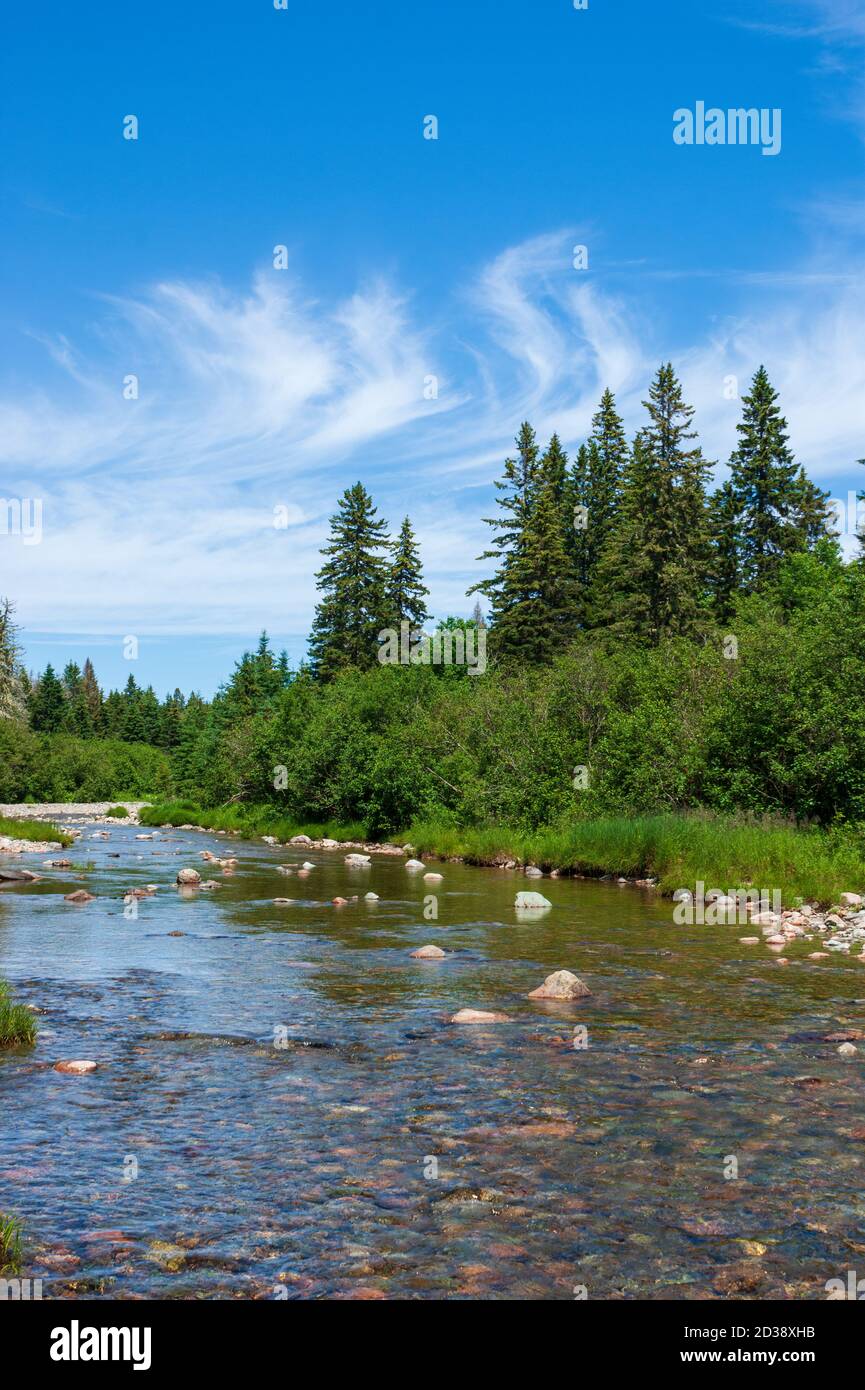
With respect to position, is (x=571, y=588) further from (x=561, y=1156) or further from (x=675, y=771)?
(x=561, y=1156)

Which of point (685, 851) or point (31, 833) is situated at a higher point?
point (685, 851)

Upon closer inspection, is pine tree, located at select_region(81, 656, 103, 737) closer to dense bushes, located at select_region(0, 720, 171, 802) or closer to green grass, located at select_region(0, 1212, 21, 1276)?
dense bushes, located at select_region(0, 720, 171, 802)

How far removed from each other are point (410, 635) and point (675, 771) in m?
43.6

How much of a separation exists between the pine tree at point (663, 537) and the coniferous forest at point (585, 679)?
0.13 meters

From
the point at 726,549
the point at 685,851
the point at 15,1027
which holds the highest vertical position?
the point at 726,549

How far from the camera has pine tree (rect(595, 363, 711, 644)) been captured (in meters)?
53.9

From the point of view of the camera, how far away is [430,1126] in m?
7.89

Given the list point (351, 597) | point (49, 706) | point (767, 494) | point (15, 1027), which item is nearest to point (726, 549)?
point (767, 494)

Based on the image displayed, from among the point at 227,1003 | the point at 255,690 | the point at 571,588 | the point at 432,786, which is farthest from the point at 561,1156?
the point at 255,690

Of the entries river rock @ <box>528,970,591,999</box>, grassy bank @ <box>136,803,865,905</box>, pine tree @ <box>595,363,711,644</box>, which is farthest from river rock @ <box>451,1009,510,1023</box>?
pine tree @ <box>595,363,711,644</box>

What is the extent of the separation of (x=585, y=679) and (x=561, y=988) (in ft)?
81.9

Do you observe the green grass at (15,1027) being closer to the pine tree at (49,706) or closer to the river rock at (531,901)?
the river rock at (531,901)

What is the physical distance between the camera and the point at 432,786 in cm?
4234

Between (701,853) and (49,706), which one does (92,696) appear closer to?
(49,706)
